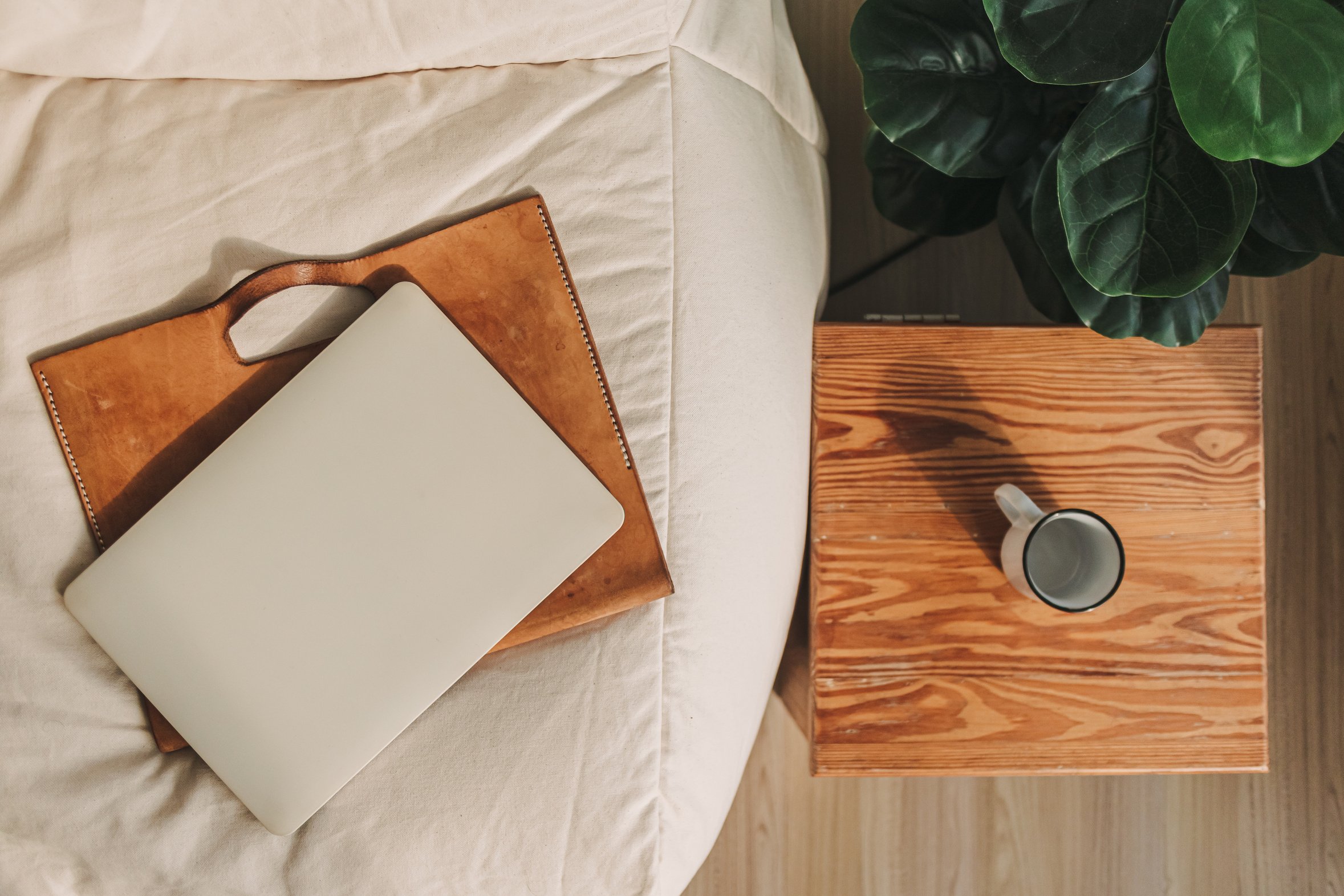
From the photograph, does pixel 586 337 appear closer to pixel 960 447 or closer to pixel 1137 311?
pixel 960 447

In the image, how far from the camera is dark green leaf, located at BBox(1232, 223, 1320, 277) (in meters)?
0.67

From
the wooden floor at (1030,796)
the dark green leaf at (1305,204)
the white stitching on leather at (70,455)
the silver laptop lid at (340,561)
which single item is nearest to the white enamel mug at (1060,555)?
the dark green leaf at (1305,204)

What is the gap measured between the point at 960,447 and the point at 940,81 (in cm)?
35

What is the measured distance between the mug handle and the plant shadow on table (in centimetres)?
4

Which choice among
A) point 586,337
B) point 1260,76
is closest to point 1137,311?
point 1260,76

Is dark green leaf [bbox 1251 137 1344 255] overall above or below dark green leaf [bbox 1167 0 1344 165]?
below

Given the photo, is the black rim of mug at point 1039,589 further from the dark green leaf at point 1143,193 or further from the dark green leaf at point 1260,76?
the dark green leaf at point 1260,76

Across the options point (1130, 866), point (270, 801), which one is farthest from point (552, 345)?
point (1130, 866)

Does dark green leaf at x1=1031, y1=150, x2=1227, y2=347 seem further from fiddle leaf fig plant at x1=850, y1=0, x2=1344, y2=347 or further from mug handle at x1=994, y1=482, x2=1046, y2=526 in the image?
mug handle at x1=994, y1=482, x2=1046, y2=526

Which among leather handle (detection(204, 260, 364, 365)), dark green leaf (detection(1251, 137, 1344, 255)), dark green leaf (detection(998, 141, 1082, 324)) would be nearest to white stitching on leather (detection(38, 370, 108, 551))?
leather handle (detection(204, 260, 364, 365))

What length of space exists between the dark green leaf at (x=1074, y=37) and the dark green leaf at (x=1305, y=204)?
18cm

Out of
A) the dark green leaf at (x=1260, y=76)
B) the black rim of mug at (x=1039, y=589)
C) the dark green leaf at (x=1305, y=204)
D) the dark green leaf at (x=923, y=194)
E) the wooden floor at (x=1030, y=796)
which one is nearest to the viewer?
the dark green leaf at (x=1260, y=76)

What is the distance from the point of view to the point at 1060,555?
76cm

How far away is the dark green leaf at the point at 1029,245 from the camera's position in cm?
74
